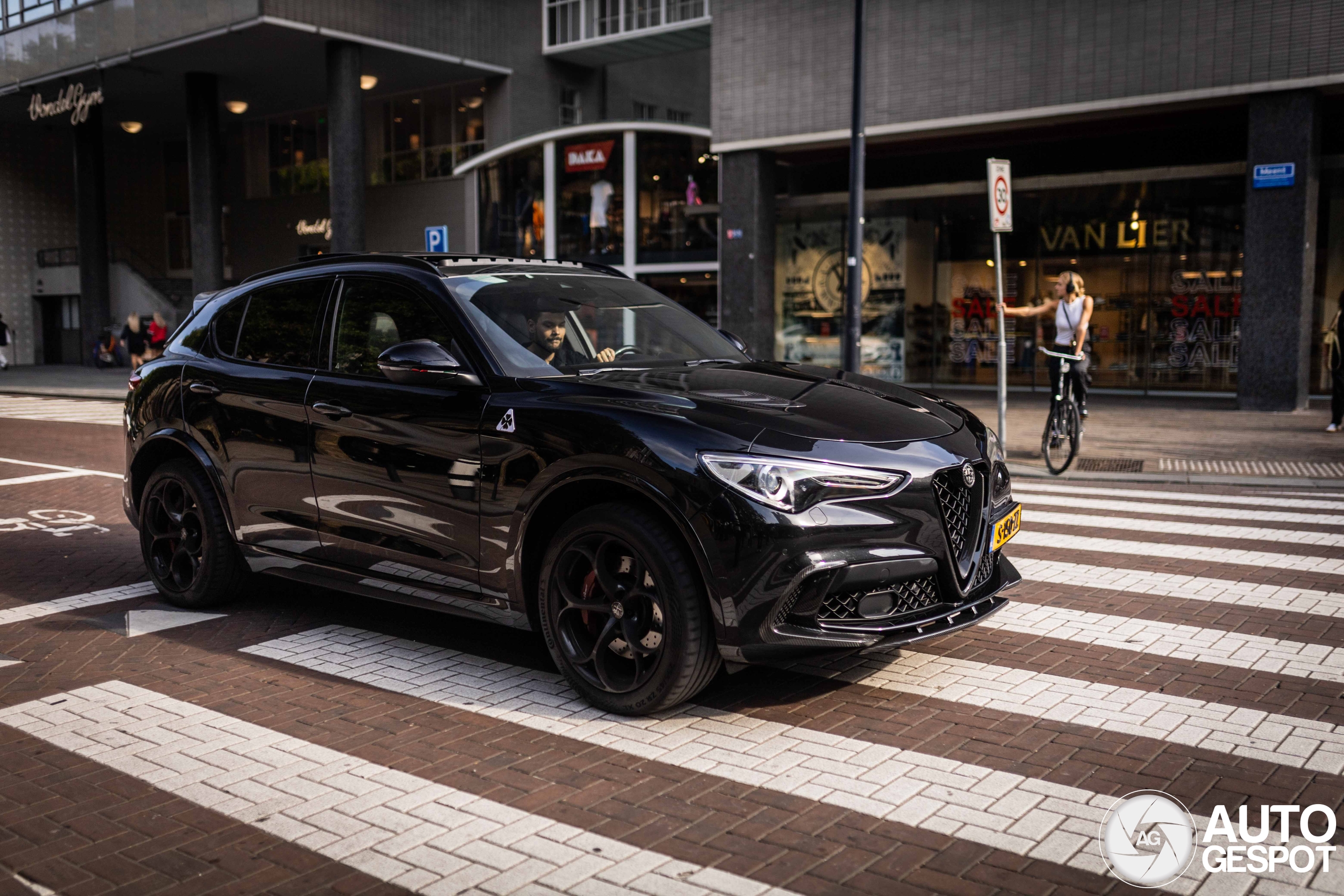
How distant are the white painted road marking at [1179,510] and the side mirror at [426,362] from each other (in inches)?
247

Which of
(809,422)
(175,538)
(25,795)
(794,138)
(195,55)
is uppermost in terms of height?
(195,55)

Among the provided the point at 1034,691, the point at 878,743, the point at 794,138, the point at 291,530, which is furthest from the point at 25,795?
the point at 794,138

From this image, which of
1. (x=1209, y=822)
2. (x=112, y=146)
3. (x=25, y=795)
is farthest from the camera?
(x=112, y=146)

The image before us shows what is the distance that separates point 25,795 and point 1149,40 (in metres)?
18.8

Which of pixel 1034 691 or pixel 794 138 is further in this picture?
pixel 794 138

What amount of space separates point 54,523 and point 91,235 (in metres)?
35.9

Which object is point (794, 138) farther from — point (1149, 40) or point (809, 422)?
A: point (809, 422)

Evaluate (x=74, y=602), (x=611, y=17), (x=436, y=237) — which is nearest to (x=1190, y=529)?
(x=74, y=602)

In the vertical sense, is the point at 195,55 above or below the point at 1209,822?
above

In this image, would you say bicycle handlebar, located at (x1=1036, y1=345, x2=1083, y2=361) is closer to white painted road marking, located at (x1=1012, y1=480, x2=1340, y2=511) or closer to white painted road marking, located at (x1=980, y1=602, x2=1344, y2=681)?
white painted road marking, located at (x1=1012, y1=480, x2=1340, y2=511)

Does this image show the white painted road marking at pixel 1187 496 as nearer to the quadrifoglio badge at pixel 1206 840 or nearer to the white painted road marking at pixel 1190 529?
the white painted road marking at pixel 1190 529

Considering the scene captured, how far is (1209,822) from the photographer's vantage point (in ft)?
11.3

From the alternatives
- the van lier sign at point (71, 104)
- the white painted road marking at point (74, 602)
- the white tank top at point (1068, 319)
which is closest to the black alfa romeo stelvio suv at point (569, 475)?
the white painted road marking at point (74, 602)

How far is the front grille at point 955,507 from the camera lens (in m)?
4.37
